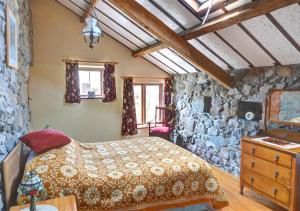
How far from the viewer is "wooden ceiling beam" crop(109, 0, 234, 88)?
3.07 metres

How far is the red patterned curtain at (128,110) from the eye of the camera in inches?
212

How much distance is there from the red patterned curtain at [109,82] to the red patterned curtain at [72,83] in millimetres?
606

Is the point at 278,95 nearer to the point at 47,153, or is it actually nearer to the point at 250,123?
the point at 250,123

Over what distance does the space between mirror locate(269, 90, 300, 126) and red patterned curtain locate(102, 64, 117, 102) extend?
3.21 m

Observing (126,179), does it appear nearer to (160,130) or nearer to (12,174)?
(12,174)

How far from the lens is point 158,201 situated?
7.66 feet

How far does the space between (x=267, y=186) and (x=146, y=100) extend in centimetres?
350

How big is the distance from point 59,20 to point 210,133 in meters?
3.78

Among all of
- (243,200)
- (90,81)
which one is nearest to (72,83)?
(90,81)

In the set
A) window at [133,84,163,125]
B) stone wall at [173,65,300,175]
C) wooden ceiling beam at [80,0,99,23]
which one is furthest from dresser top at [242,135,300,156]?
wooden ceiling beam at [80,0,99,23]

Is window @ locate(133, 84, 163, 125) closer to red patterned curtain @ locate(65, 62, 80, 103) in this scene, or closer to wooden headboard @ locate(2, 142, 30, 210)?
red patterned curtain @ locate(65, 62, 80, 103)

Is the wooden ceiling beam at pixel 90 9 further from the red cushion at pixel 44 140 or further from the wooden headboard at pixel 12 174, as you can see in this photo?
the wooden headboard at pixel 12 174

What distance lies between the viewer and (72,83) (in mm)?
4852

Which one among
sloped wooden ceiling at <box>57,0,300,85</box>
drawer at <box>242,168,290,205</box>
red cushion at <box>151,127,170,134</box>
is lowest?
drawer at <box>242,168,290,205</box>
